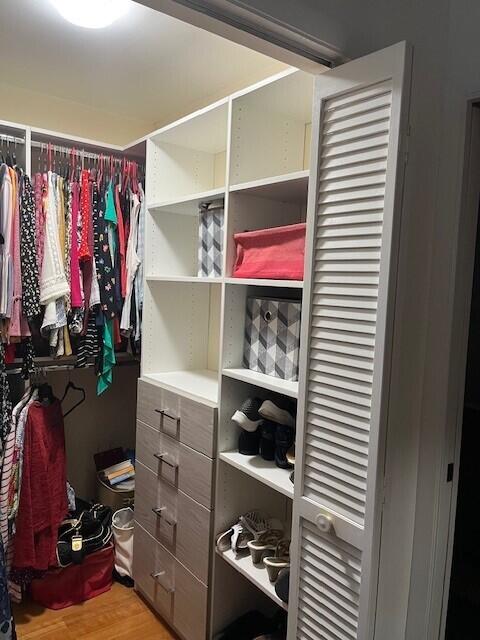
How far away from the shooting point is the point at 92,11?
1776mm

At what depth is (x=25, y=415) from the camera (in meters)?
2.30

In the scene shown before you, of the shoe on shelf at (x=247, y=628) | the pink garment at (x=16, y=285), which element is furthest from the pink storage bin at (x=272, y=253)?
the shoe on shelf at (x=247, y=628)

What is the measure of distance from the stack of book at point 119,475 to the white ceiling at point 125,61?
77.3 inches

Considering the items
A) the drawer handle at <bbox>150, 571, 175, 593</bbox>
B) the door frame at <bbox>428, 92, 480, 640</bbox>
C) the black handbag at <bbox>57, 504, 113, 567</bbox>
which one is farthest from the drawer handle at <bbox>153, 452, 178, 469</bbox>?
the door frame at <bbox>428, 92, 480, 640</bbox>

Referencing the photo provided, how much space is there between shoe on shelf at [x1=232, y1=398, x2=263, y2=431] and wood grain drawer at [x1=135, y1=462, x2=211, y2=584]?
1.35 ft

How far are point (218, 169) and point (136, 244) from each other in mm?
582

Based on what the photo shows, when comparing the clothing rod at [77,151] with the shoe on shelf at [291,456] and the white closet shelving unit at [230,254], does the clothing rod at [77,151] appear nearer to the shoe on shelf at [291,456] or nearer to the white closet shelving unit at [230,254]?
the white closet shelving unit at [230,254]

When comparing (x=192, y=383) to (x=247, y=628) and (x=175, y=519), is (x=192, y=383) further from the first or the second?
(x=247, y=628)

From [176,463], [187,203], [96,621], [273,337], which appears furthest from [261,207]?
[96,621]

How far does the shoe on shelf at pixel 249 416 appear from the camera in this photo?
1.79 metres

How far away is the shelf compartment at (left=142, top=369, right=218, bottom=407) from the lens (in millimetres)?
2021

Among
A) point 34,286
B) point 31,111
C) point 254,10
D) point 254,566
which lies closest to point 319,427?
point 254,566

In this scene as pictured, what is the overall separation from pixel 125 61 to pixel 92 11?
487 mm

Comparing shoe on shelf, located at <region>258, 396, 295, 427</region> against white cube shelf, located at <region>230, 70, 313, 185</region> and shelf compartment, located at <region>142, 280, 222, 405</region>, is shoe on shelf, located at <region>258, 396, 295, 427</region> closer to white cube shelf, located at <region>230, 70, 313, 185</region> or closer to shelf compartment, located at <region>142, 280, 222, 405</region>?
shelf compartment, located at <region>142, 280, 222, 405</region>
